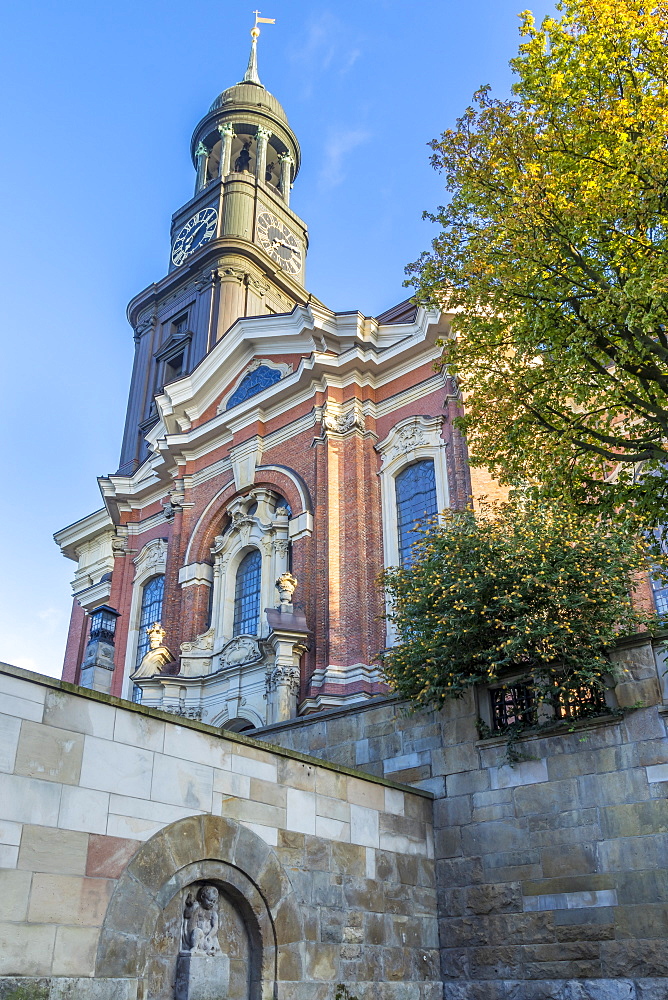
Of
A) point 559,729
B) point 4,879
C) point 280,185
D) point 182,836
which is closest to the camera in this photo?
point 4,879

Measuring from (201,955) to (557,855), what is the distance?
14.7 ft

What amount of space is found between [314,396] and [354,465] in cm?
270

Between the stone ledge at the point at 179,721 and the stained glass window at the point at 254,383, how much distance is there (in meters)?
16.5

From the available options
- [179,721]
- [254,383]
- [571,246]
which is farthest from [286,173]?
[179,721]

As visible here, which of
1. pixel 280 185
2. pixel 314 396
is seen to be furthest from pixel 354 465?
pixel 280 185

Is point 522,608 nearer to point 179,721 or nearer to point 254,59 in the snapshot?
point 179,721

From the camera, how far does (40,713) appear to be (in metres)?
7.73

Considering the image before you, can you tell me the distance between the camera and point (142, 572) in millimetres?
28391

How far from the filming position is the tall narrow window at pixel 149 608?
88.7 ft

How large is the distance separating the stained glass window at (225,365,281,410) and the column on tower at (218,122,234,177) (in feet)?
52.9

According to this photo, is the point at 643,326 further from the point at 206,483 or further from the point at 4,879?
the point at 206,483

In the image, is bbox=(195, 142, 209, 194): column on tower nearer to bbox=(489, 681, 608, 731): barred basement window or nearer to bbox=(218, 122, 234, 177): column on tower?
bbox=(218, 122, 234, 177): column on tower

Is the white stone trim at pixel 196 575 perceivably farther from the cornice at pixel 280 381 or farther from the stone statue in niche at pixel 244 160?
the stone statue in niche at pixel 244 160

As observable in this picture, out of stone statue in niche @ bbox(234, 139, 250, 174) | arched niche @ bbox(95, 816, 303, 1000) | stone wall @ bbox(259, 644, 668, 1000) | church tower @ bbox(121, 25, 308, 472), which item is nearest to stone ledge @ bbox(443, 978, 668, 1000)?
stone wall @ bbox(259, 644, 668, 1000)
